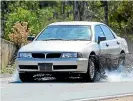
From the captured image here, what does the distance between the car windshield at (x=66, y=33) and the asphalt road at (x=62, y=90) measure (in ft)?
3.88

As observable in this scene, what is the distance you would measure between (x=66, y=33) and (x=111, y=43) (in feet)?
4.53

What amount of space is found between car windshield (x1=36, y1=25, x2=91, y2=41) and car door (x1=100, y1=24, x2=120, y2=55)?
0.73 meters

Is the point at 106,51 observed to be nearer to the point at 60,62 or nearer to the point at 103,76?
the point at 103,76

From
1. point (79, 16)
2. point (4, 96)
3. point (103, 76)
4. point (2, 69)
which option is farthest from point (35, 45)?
point (79, 16)

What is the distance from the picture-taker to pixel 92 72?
1319 centimetres

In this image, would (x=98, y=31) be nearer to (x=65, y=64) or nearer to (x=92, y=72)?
(x=92, y=72)

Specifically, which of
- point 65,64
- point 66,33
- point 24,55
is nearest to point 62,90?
point 65,64

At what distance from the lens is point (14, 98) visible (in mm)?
10180

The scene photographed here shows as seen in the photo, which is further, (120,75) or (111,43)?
(111,43)

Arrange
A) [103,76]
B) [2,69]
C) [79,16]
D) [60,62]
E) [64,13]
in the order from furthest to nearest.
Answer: [64,13]
[79,16]
[2,69]
[103,76]
[60,62]

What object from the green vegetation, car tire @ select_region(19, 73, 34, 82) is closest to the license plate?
car tire @ select_region(19, 73, 34, 82)

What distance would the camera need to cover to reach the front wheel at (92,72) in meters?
13.0

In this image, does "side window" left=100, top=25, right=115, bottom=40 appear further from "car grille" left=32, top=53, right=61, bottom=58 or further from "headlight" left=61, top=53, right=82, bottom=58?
"car grille" left=32, top=53, right=61, bottom=58

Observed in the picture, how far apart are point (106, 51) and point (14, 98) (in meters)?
4.59
